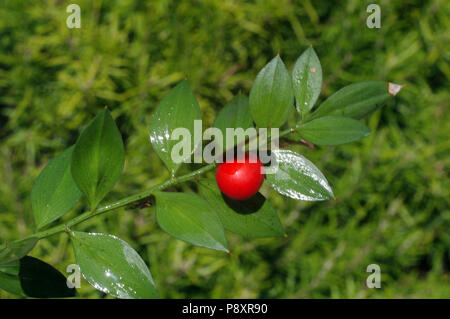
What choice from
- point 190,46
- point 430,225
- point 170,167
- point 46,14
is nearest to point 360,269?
point 430,225

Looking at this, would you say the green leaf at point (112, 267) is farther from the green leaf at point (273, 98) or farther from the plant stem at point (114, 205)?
the green leaf at point (273, 98)

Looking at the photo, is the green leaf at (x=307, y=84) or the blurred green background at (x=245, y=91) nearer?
the green leaf at (x=307, y=84)

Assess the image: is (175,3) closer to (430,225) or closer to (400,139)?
(400,139)

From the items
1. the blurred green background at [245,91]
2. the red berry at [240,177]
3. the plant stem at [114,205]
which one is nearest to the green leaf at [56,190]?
the plant stem at [114,205]

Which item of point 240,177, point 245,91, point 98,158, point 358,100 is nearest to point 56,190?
point 98,158

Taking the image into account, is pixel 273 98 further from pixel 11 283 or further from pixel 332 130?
pixel 11 283

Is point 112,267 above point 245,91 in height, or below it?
below

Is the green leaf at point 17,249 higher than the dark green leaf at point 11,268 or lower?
higher
